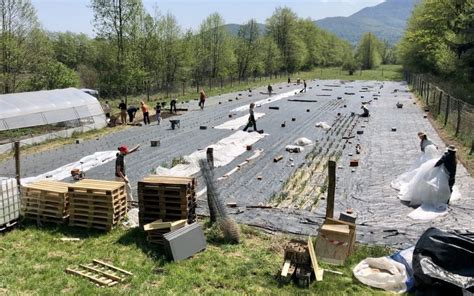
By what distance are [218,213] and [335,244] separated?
2.99 meters

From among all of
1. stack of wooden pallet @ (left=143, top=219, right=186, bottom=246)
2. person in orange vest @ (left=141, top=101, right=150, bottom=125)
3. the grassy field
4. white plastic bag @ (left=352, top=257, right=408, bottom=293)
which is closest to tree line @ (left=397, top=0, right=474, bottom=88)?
person in orange vest @ (left=141, top=101, right=150, bottom=125)

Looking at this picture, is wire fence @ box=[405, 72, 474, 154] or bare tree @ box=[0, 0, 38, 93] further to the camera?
bare tree @ box=[0, 0, 38, 93]

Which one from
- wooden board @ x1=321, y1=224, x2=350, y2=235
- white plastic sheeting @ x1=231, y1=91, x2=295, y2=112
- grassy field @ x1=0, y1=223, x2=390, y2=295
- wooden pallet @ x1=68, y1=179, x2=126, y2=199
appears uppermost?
white plastic sheeting @ x1=231, y1=91, x2=295, y2=112

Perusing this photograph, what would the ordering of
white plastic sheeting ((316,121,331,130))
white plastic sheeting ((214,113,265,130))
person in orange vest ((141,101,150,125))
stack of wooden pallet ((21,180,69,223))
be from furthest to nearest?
person in orange vest ((141,101,150,125))
white plastic sheeting ((214,113,265,130))
white plastic sheeting ((316,121,331,130))
stack of wooden pallet ((21,180,69,223))

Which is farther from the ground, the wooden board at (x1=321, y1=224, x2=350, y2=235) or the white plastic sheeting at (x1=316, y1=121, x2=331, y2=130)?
the white plastic sheeting at (x1=316, y1=121, x2=331, y2=130)

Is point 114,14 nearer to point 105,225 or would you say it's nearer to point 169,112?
point 169,112

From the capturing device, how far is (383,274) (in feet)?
27.8

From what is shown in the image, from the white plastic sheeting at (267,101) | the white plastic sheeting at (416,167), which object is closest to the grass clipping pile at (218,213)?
the white plastic sheeting at (416,167)

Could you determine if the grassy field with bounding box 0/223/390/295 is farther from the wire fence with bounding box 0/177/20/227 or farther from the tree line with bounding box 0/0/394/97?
the tree line with bounding box 0/0/394/97

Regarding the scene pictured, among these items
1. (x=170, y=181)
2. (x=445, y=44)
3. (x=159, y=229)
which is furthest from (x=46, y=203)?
(x=445, y=44)

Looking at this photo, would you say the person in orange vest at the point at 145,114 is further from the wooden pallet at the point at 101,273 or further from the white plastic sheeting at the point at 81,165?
the wooden pallet at the point at 101,273

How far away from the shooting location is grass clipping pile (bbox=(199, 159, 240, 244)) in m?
10.2

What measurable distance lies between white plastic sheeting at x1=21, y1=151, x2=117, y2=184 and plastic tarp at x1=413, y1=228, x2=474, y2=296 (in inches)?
506

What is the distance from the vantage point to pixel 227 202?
517 inches
